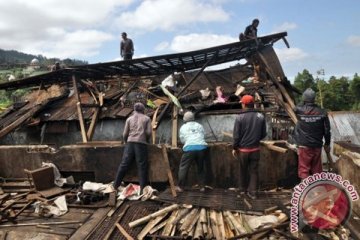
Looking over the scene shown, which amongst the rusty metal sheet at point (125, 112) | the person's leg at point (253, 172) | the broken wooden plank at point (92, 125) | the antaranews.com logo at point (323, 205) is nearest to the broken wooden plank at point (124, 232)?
the antaranews.com logo at point (323, 205)

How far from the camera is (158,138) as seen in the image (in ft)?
36.8

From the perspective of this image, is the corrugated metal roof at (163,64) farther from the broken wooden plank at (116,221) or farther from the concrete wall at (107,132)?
the broken wooden plank at (116,221)

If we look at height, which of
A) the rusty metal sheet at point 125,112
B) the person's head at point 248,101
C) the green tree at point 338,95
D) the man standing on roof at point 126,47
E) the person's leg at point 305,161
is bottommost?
the person's leg at point 305,161

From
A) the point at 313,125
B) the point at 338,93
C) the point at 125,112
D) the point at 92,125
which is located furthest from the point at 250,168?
the point at 338,93

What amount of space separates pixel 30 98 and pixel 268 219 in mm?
11883

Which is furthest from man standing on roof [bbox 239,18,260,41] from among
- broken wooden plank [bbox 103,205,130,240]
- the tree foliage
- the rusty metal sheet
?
the tree foliage

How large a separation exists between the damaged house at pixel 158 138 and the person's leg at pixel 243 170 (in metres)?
0.34

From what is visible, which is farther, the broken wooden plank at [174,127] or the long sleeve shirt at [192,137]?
the broken wooden plank at [174,127]

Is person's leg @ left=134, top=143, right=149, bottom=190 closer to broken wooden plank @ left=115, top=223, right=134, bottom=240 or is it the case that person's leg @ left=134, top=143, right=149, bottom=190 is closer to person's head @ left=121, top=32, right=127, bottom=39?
broken wooden plank @ left=115, top=223, right=134, bottom=240

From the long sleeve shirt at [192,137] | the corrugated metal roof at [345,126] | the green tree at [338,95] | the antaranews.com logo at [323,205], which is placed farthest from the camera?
the green tree at [338,95]

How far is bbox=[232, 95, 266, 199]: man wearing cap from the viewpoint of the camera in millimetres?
6535

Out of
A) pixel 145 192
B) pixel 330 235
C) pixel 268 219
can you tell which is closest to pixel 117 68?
pixel 145 192

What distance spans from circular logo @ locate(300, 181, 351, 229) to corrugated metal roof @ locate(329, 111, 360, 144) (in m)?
10.4

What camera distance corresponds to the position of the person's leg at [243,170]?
21.8ft
